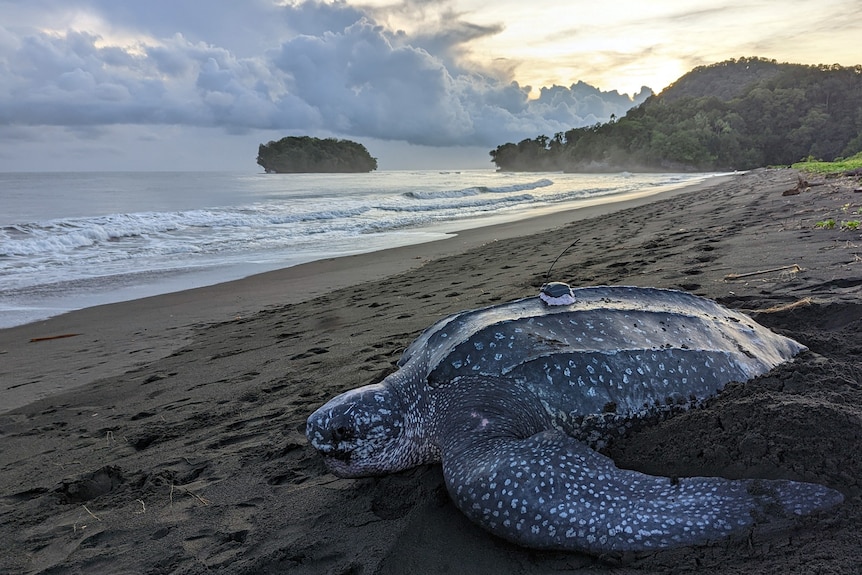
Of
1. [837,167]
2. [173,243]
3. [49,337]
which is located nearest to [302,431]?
[49,337]

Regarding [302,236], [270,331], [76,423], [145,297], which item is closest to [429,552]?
[76,423]

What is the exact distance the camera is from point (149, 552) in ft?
5.77

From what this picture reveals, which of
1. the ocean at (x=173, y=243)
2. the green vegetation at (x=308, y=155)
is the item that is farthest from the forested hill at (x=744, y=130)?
the ocean at (x=173, y=243)

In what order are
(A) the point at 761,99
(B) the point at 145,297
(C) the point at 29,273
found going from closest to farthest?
(B) the point at 145,297
(C) the point at 29,273
(A) the point at 761,99

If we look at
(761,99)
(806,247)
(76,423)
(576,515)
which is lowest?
(76,423)

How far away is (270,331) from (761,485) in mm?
4037

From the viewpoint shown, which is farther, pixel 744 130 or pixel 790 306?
pixel 744 130

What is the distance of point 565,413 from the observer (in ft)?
6.15

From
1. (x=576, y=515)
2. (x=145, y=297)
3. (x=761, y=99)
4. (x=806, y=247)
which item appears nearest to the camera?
(x=576, y=515)

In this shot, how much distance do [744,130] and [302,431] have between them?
7284 centimetres

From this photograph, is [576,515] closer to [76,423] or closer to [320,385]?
[320,385]

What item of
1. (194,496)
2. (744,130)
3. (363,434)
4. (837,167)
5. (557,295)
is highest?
(744,130)

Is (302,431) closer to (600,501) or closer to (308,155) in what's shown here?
(600,501)

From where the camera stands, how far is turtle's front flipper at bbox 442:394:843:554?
1407mm
